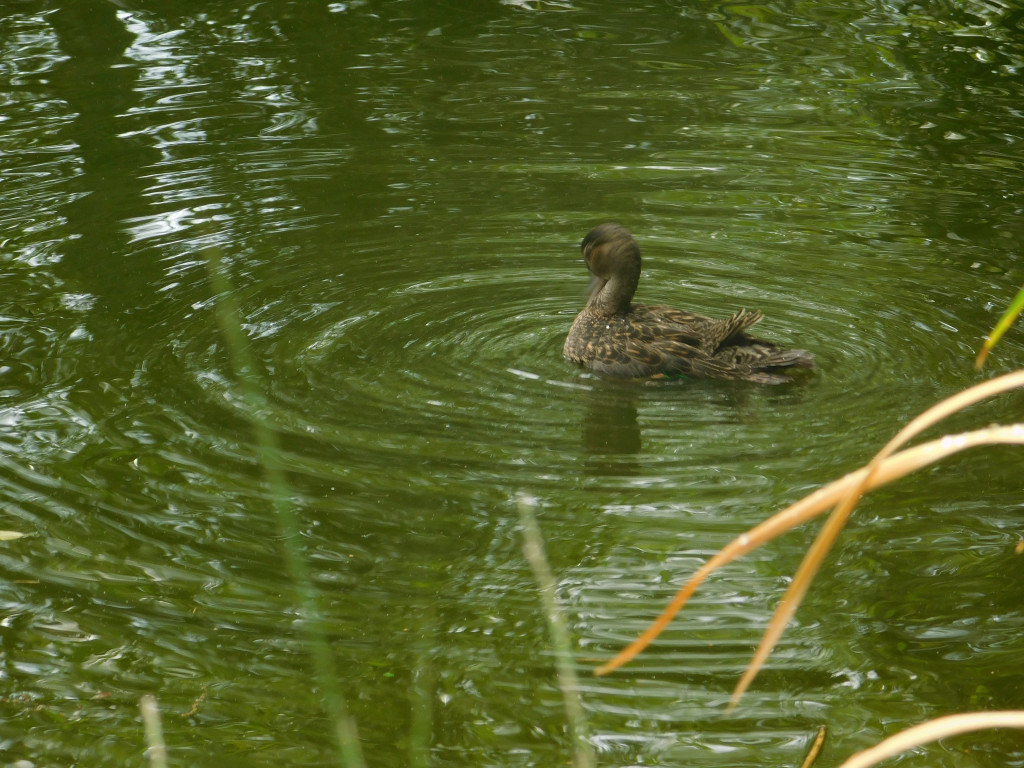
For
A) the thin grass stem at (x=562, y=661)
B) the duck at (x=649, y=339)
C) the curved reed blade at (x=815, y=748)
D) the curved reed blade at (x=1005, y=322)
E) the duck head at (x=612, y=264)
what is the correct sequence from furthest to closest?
1. the duck head at (x=612, y=264)
2. the duck at (x=649, y=339)
3. the curved reed blade at (x=815, y=748)
4. the thin grass stem at (x=562, y=661)
5. the curved reed blade at (x=1005, y=322)

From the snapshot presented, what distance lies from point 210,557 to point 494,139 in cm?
634

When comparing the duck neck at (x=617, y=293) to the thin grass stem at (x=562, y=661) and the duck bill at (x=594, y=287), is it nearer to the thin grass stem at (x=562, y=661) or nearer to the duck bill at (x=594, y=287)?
the duck bill at (x=594, y=287)

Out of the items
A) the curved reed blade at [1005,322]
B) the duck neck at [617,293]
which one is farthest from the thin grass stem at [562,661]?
the duck neck at [617,293]

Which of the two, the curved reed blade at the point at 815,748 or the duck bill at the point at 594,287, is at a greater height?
the curved reed blade at the point at 815,748

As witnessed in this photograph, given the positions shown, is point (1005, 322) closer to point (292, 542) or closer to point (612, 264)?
point (292, 542)

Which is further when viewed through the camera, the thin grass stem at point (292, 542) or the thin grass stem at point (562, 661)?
the thin grass stem at point (562, 661)

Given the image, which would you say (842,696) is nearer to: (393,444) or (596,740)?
(596,740)

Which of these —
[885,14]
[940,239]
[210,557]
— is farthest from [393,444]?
[885,14]

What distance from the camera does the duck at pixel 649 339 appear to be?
6.60 meters

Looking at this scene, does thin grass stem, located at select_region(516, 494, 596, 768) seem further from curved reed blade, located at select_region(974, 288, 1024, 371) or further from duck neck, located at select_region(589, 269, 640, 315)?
duck neck, located at select_region(589, 269, 640, 315)

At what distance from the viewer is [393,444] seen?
229 inches

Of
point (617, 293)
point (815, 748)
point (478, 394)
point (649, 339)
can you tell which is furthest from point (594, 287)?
point (815, 748)

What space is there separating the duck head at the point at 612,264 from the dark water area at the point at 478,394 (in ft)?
1.35

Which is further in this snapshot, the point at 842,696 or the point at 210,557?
the point at 210,557
